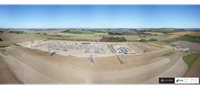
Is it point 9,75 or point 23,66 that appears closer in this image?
point 9,75

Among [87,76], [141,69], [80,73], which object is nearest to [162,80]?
[141,69]

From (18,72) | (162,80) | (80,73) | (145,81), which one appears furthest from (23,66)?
(162,80)

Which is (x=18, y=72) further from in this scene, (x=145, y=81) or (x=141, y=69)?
(x=141, y=69)
